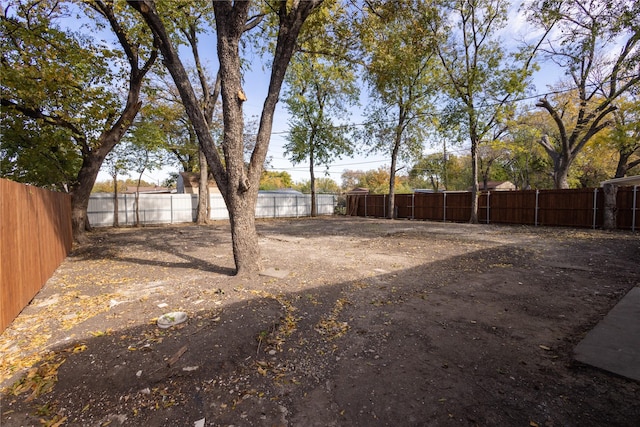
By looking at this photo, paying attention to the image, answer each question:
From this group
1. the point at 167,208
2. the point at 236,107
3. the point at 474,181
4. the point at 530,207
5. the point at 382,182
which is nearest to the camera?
the point at 236,107

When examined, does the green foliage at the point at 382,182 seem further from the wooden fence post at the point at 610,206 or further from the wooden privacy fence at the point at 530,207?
the wooden fence post at the point at 610,206

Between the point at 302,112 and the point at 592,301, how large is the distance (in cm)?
1955

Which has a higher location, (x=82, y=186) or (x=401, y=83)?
(x=401, y=83)

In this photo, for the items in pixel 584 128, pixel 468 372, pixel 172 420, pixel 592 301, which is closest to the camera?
pixel 172 420

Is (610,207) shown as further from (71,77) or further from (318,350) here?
(71,77)

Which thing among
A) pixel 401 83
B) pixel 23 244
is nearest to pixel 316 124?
pixel 401 83

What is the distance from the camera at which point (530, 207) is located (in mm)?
13969

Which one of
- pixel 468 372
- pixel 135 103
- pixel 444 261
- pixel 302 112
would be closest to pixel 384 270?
pixel 444 261

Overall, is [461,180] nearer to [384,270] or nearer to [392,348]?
[384,270]

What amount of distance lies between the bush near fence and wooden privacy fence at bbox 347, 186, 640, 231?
8517mm

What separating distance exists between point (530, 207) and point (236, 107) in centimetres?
1512

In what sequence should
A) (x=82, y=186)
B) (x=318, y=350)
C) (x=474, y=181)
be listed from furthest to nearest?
(x=474, y=181)
(x=82, y=186)
(x=318, y=350)

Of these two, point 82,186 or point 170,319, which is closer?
point 170,319

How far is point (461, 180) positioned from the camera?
3981 centimetres
